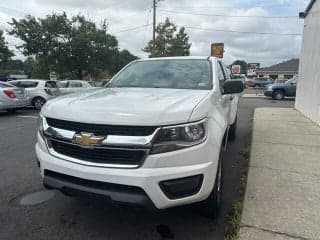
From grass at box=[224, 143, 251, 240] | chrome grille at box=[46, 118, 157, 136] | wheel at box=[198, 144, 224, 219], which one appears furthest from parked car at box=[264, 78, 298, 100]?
chrome grille at box=[46, 118, 157, 136]

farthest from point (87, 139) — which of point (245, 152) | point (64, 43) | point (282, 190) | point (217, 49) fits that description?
point (64, 43)

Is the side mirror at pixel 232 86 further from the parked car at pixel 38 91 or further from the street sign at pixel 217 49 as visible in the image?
the street sign at pixel 217 49

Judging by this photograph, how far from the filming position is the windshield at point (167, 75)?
3971 millimetres

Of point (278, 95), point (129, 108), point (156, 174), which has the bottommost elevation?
point (278, 95)

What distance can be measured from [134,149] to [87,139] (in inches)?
17.7

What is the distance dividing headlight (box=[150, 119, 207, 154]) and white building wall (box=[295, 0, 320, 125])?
25.8 ft

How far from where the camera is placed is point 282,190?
13.1ft

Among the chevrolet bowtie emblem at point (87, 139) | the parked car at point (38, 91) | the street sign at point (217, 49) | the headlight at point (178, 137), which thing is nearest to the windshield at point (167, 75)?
the headlight at point (178, 137)

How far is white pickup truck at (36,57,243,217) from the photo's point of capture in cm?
254

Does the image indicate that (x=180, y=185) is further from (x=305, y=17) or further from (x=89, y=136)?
(x=305, y=17)

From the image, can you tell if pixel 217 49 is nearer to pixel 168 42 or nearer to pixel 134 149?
pixel 134 149

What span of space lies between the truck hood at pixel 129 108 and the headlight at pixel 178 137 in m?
0.07

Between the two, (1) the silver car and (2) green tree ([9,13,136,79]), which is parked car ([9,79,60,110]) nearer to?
(1) the silver car

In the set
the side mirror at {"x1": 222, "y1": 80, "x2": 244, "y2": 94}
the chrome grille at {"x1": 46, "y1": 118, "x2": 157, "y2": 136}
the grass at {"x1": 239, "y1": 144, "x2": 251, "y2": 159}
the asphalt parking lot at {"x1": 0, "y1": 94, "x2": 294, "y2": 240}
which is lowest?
the grass at {"x1": 239, "y1": 144, "x2": 251, "y2": 159}
